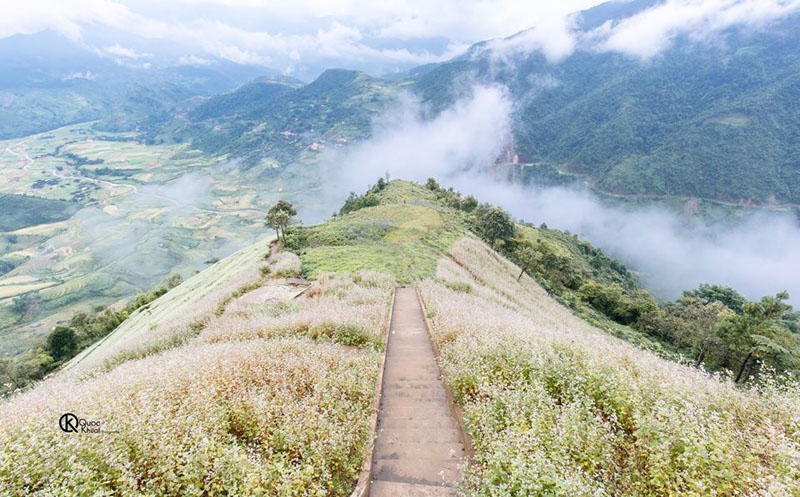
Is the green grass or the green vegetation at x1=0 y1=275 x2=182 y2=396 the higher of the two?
the green grass

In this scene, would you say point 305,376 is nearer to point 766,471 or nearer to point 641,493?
point 641,493

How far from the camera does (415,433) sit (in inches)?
311

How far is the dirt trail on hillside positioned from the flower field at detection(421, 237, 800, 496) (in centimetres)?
66

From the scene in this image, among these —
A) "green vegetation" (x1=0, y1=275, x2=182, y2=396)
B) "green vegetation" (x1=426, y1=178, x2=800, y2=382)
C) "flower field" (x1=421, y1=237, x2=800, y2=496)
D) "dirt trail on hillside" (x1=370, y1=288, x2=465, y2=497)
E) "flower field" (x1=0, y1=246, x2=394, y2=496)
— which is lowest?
"green vegetation" (x1=0, y1=275, x2=182, y2=396)

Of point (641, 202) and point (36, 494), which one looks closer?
point (36, 494)

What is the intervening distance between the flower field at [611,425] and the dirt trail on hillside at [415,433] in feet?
2.16

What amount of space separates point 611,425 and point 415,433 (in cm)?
396

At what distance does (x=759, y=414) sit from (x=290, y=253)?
31.0 metres

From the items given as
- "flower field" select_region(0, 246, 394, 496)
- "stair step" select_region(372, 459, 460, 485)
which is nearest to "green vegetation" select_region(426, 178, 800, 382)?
"stair step" select_region(372, 459, 460, 485)

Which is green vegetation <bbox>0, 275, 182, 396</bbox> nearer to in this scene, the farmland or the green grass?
the green grass

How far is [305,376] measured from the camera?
844 cm

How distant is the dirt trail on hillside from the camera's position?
6402 millimetres

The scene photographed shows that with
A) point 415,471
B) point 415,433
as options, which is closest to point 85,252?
point 415,433

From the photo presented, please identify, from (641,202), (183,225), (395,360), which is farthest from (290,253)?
(641,202)
